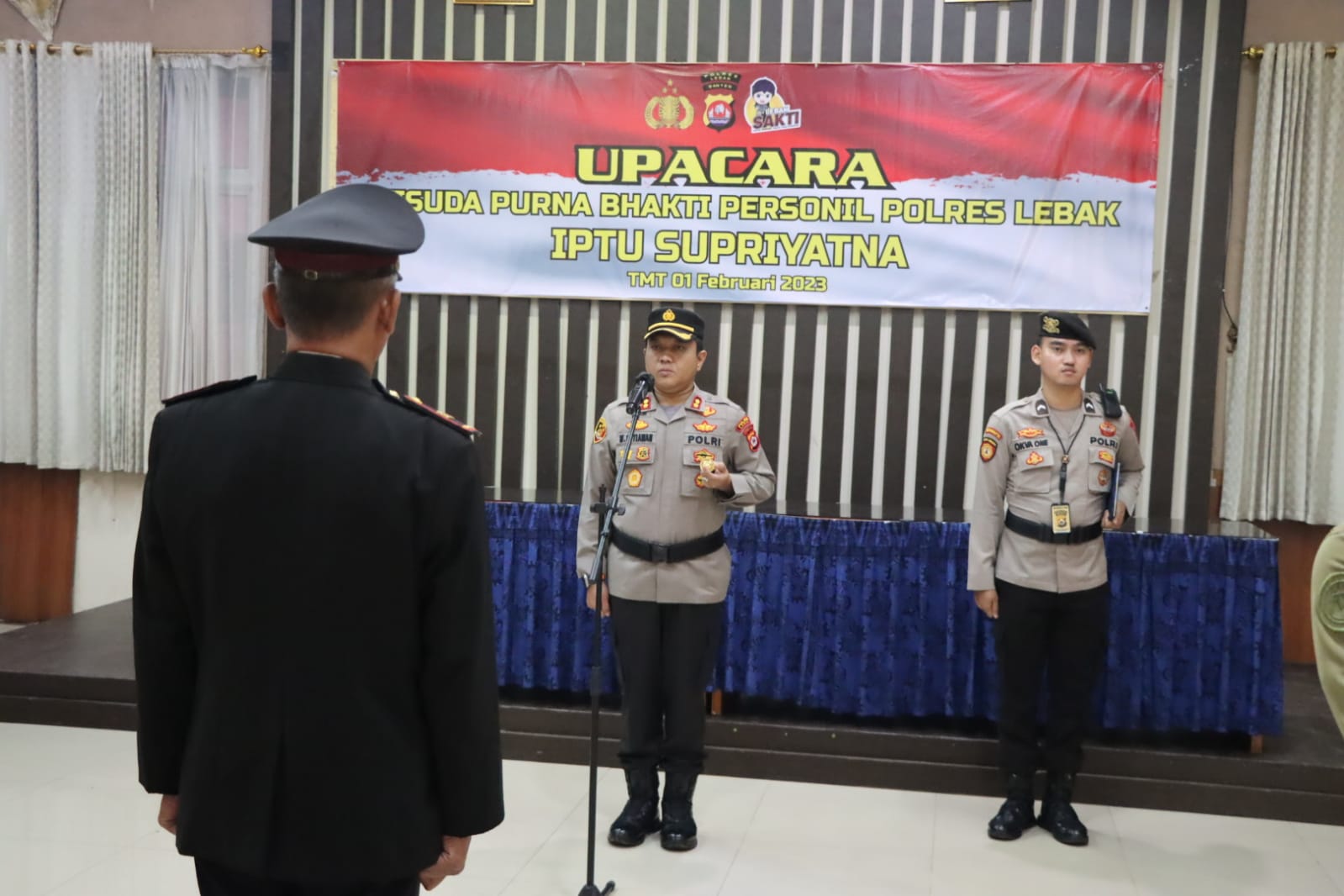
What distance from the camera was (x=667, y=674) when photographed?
11.8 feet

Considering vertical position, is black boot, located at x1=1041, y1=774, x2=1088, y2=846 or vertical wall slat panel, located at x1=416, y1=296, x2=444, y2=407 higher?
vertical wall slat panel, located at x1=416, y1=296, x2=444, y2=407

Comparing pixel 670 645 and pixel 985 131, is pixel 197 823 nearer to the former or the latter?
pixel 670 645

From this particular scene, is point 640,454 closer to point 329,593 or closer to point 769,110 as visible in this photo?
point 329,593

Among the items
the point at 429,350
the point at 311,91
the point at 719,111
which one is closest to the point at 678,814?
the point at 429,350

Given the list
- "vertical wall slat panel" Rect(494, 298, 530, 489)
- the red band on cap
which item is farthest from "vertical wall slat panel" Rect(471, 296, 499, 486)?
the red band on cap

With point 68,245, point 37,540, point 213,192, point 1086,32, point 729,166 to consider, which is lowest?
point 37,540

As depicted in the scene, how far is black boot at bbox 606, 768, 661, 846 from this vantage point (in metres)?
3.59

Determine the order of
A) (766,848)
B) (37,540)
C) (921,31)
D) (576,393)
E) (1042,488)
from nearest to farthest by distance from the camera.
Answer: (766,848)
(1042,488)
(921,31)
(576,393)
(37,540)

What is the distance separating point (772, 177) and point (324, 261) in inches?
166

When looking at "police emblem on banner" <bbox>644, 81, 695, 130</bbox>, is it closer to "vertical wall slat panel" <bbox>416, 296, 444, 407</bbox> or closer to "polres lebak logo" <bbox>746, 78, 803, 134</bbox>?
"polres lebak logo" <bbox>746, 78, 803, 134</bbox>

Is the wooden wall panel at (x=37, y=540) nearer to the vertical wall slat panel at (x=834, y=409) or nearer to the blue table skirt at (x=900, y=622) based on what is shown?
the blue table skirt at (x=900, y=622)

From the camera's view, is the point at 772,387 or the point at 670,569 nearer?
the point at 670,569

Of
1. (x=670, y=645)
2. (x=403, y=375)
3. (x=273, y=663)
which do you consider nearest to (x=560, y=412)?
(x=403, y=375)

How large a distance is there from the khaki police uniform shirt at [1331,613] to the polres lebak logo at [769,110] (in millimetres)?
4122
